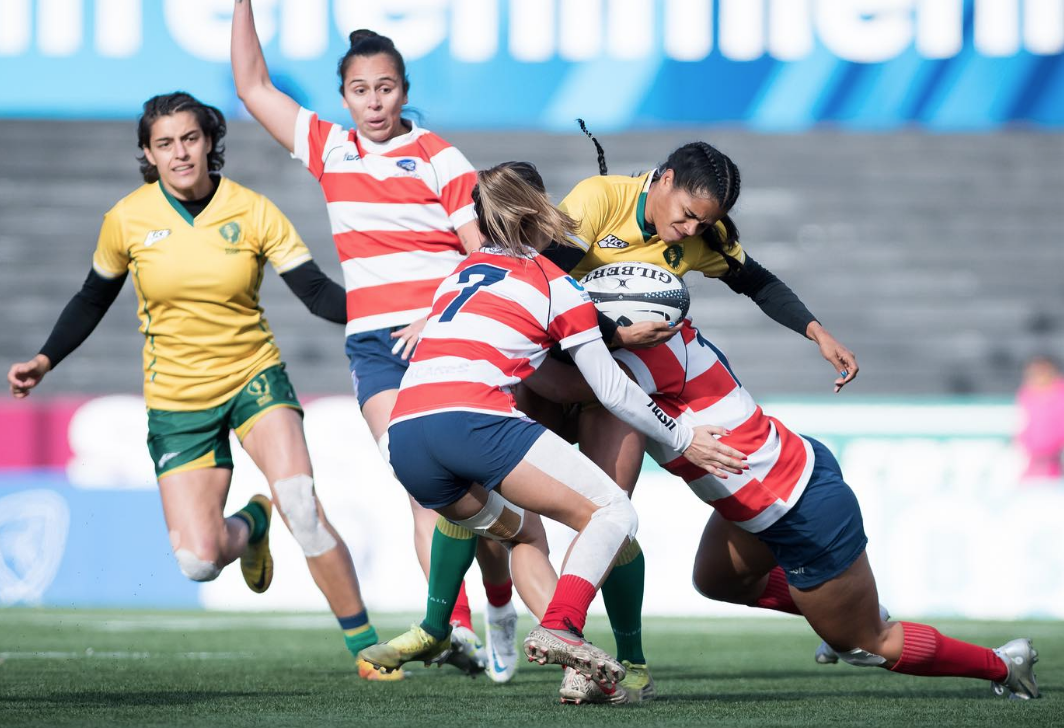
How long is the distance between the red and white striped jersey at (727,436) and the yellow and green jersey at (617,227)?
30 centimetres

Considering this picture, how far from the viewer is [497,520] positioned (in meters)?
4.45

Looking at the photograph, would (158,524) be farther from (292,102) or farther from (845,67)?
(845,67)

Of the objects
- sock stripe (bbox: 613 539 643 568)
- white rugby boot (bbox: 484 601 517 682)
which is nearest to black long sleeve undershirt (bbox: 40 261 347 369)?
white rugby boot (bbox: 484 601 517 682)

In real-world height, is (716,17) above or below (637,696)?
above

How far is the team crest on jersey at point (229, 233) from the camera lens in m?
5.49

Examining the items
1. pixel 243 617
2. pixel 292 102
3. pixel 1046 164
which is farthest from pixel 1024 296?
pixel 292 102

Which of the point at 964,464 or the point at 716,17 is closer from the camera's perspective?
the point at 964,464

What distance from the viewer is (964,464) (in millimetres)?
9820

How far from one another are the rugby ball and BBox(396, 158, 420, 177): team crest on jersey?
1049 mm

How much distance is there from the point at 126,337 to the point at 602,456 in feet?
29.6

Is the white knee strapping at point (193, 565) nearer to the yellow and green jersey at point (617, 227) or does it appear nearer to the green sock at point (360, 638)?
the green sock at point (360, 638)

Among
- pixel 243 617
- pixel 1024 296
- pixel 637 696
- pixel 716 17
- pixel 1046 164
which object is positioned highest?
pixel 716 17

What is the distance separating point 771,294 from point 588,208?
2.72ft

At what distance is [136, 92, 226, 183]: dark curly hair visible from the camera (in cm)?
549
